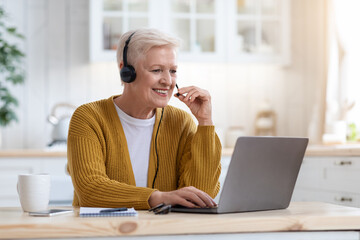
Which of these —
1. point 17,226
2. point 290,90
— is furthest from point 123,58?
point 290,90

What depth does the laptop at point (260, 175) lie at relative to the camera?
1363mm

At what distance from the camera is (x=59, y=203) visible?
3.58 metres

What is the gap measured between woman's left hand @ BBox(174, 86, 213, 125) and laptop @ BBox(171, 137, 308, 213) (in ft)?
1.54

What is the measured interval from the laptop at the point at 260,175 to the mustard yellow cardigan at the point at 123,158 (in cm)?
24

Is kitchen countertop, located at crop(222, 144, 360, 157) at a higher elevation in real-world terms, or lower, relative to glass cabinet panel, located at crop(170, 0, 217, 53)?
lower

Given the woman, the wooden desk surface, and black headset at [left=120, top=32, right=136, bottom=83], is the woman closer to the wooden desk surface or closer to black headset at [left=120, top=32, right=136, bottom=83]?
black headset at [left=120, top=32, right=136, bottom=83]

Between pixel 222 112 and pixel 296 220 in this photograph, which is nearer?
pixel 296 220

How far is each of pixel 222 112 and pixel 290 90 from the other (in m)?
0.58

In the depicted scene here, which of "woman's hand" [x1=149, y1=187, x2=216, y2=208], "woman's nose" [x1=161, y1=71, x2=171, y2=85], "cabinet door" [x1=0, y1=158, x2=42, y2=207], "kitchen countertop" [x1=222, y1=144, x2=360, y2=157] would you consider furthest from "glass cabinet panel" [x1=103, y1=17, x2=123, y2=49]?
"woman's hand" [x1=149, y1=187, x2=216, y2=208]

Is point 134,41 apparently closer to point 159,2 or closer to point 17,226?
point 17,226

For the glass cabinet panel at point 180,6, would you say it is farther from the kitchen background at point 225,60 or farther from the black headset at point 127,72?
the black headset at point 127,72

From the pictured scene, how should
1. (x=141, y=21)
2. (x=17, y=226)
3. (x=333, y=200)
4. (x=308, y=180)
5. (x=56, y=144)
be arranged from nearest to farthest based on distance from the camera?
(x=17, y=226) → (x=333, y=200) → (x=308, y=180) → (x=56, y=144) → (x=141, y=21)

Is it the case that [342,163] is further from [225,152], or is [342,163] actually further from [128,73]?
[128,73]

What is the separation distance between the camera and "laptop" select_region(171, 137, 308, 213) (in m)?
1.36
